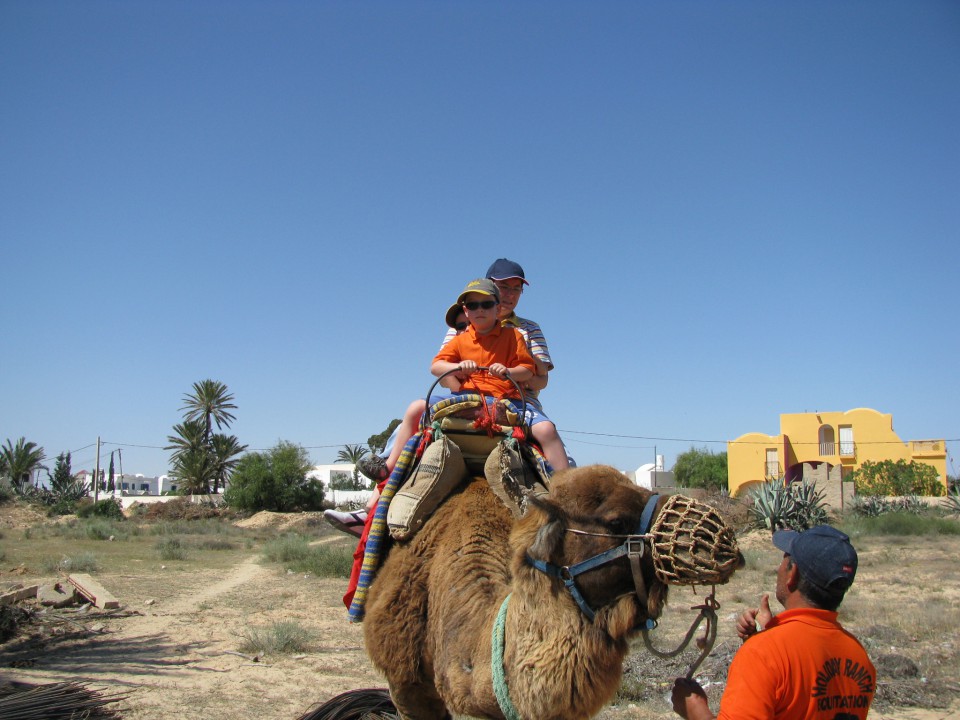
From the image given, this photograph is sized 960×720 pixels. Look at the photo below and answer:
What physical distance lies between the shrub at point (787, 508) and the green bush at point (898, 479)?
60.3 ft

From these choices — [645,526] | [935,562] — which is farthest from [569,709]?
[935,562]

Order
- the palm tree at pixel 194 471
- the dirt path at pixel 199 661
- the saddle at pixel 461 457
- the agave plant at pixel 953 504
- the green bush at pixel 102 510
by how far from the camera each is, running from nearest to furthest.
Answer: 1. the saddle at pixel 461 457
2. the dirt path at pixel 199 661
3. the agave plant at pixel 953 504
4. the green bush at pixel 102 510
5. the palm tree at pixel 194 471

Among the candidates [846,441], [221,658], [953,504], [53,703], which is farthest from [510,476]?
[846,441]

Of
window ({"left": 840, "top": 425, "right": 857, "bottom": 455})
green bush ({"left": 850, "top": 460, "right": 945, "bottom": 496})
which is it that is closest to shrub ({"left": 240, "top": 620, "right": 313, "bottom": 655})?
green bush ({"left": 850, "top": 460, "right": 945, "bottom": 496})

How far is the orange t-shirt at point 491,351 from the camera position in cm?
495

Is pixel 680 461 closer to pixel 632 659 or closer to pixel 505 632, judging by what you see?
pixel 632 659

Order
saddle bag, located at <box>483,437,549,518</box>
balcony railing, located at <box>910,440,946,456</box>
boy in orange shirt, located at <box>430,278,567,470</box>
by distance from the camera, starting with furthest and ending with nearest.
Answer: balcony railing, located at <box>910,440,946,456</box> → boy in orange shirt, located at <box>430,278,567,470</box> → saddle bag, located at <box>483,437,549,518</box>

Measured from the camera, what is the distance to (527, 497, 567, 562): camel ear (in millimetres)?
3150

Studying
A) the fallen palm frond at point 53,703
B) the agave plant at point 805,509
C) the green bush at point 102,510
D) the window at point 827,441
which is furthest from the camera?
the window at point 827,441

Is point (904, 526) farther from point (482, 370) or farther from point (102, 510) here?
point (102, 510)

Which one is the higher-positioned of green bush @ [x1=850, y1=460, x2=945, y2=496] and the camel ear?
the camel ear

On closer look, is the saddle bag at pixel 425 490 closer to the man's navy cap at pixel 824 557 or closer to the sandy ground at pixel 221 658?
the man's navy cap at pixel 824 557

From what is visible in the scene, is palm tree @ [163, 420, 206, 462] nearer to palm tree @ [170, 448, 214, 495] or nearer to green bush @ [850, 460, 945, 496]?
palm tree @ [170, 448, 214, 495]

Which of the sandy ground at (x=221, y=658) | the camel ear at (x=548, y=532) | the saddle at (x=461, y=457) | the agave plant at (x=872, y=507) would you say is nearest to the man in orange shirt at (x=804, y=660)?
the camel ear at (x=548, y=532)
